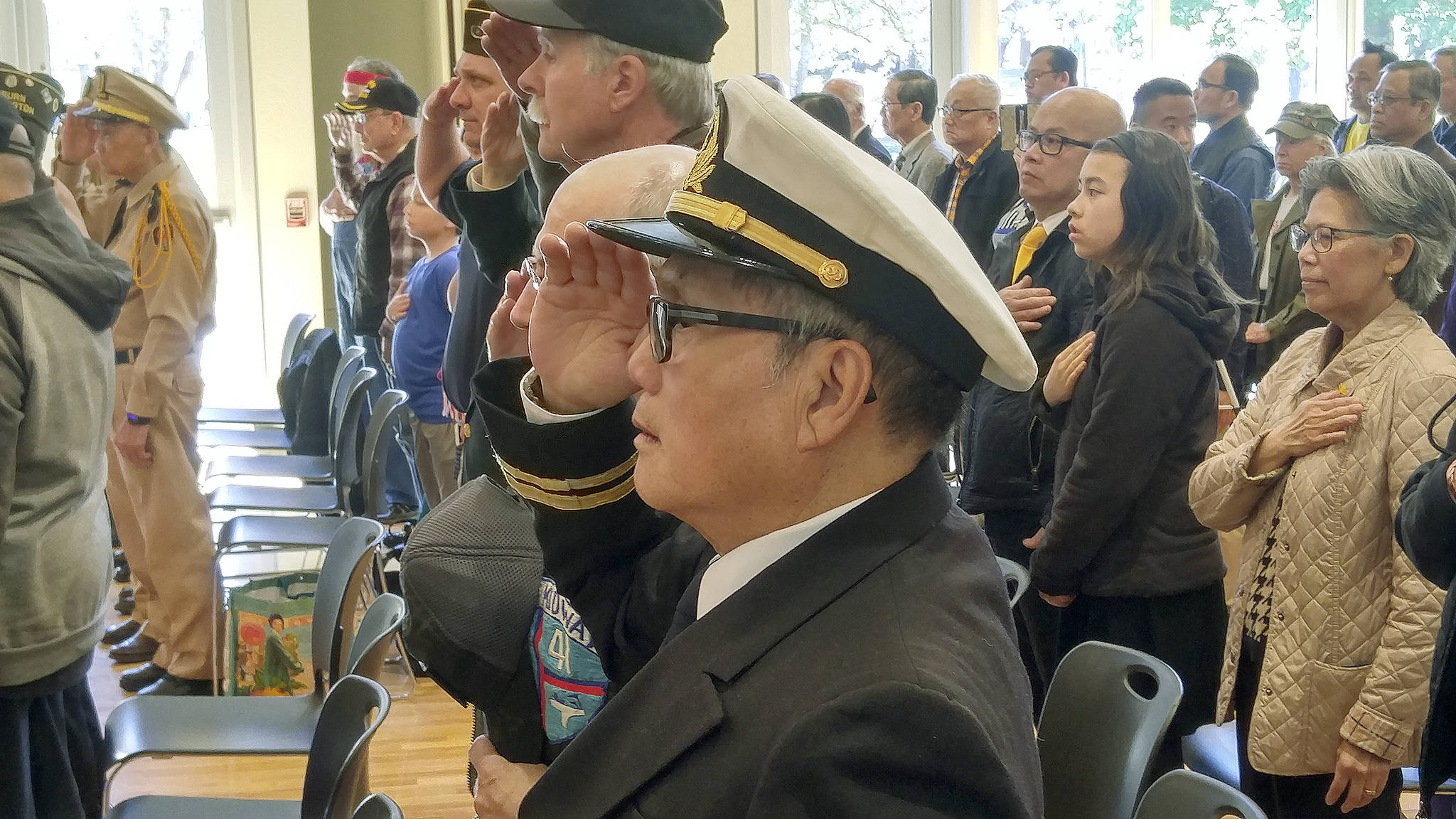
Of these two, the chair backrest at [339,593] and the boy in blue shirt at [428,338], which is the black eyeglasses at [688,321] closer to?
the chair backrest at [339,593]

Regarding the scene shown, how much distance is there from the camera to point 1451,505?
1748 millimetres

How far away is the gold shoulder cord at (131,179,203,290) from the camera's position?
396 cm

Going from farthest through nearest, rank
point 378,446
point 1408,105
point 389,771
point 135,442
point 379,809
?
point 1408,105 → point 378,446 → point 135,442 → point 389,771 → point 379,809

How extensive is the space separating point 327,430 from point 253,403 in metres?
2.60

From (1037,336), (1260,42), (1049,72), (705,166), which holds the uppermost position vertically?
(1260,42)

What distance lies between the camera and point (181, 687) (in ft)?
12.9

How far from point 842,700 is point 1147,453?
1.89 meters

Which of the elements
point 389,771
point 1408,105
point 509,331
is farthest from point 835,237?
point 1408,105

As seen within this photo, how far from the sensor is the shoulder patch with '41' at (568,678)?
1315 millimetres

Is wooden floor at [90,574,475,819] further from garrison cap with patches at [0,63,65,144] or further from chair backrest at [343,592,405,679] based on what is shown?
garrison cap with patches at [0,63,65,144]

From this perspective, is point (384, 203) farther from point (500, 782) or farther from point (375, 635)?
point (500, 782)

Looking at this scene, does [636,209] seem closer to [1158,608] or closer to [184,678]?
[1158,608]

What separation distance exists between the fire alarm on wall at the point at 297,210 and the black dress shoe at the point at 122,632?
10.5 feet

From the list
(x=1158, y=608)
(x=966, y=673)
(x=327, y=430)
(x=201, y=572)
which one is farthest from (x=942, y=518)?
(x=327, y=430)
